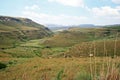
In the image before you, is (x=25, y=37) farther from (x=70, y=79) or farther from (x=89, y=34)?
(x=70, y=79)

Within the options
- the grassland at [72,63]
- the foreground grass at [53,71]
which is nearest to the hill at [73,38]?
the grassland at [72,63]

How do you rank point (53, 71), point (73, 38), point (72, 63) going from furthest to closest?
point (73, 38), point (72, 63), point (53, 71)

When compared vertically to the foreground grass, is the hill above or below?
below

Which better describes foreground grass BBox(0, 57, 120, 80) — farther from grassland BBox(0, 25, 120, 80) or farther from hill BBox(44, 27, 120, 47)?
hill BBox(44, 27, 120, 47)

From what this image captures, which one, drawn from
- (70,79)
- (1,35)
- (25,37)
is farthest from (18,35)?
(70,79)

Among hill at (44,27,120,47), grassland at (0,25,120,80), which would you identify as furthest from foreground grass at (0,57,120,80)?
hill at (44,27,120,47)

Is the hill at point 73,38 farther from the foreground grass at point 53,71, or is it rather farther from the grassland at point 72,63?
the foreground grass at point 53,71

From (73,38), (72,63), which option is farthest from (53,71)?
(73,38)

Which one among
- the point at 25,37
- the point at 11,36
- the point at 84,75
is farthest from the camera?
the point at 25,37

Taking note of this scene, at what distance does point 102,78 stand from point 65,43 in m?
110

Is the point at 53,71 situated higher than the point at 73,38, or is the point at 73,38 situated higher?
the point at 53,71

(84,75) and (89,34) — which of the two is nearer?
(84,75)

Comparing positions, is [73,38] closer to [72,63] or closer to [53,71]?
[72,63]

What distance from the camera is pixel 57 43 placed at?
385ft
